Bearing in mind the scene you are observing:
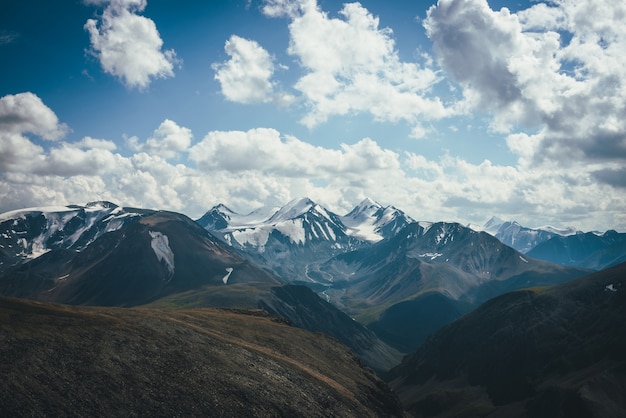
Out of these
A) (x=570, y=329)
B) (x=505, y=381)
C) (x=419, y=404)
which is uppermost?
(x=570, y=329)

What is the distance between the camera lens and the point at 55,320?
69438mm

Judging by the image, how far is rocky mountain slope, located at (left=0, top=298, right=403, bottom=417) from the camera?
178 feet

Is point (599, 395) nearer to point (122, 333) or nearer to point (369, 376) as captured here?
point (369, 376)

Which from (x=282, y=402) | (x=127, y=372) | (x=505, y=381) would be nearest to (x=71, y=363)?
(x=127, y=372)

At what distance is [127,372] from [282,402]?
22.8m

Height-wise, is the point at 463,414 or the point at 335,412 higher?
the point at 335,412

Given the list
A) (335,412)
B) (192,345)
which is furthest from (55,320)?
(335,412)

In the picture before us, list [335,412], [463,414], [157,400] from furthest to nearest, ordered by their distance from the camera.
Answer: [463,414], [335,412], [157,400]

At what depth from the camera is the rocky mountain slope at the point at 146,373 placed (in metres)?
54.4

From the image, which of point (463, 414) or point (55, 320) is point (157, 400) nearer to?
point (55, 320)

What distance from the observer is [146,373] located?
2517 inches

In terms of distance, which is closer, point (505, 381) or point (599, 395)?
point (599, 395)

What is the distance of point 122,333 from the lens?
72.6 meters

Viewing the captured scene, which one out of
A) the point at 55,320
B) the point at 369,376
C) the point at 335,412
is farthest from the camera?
the point at 369,376
